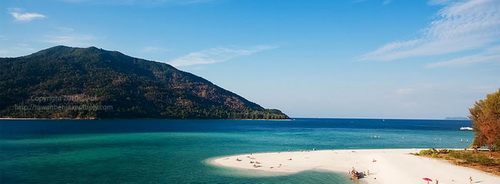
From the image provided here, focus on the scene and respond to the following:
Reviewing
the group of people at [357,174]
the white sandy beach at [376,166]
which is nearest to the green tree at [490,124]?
the white sandy beach at [376,166]

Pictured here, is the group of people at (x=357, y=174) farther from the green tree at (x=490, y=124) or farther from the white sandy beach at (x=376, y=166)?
the green tree at (x=490, y=124)

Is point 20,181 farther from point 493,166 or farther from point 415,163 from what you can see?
point 493,166

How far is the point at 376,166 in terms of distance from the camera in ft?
152

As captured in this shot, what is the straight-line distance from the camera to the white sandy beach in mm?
37688

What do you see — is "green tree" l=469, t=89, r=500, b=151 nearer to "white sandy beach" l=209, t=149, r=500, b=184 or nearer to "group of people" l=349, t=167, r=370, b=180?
"white sandy beach" l=209, t=149, r=500, b=184

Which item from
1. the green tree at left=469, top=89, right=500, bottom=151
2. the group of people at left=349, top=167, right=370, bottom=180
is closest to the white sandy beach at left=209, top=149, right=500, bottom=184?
the group of people at left=349, top=167, right=370, bottom=180

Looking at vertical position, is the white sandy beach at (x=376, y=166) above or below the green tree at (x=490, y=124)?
below

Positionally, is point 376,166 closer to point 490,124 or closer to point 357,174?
point 357,174

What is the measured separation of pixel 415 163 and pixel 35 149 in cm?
6935

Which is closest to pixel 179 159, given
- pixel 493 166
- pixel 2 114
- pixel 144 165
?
pixel 144 165

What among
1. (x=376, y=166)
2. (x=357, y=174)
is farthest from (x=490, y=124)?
(x=357, y=174)

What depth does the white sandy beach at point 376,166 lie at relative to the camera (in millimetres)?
37688

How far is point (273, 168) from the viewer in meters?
44.6

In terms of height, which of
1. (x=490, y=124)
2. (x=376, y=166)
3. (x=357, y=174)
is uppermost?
(x=490, y=124)
